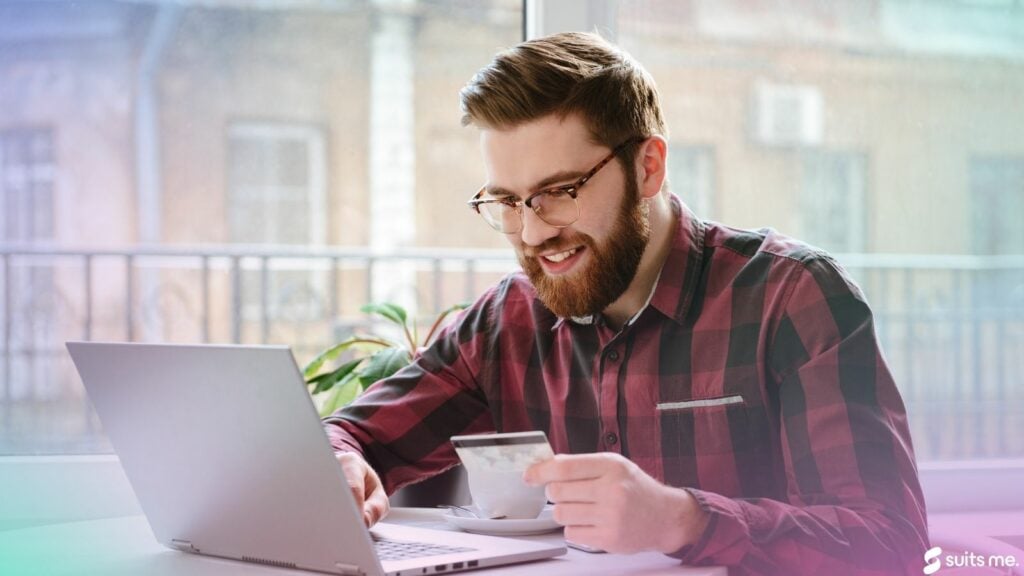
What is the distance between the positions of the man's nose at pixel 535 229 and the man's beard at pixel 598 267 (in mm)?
14

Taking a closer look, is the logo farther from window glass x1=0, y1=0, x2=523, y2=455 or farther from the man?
window glass x1=0, y1=0, x2=523, y2=455

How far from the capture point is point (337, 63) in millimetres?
3131

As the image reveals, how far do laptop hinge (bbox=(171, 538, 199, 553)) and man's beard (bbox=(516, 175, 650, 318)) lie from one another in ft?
1.96

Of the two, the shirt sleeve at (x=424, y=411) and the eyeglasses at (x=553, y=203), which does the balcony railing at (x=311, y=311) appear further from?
the eyeglasses at (x=553, y=203)

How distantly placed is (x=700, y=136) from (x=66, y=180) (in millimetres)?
1862

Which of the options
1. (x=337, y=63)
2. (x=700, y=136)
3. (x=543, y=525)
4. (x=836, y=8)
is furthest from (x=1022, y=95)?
(x=543, y=525)

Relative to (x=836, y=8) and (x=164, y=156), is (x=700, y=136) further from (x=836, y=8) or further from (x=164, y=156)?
(x=164, y=156)

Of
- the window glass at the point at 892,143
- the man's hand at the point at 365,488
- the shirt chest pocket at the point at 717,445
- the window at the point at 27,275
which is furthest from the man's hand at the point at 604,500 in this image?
the window at the point at 27,275

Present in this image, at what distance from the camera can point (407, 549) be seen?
105 centimetres

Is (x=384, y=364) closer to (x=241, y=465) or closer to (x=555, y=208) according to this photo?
(x=555, y=208)

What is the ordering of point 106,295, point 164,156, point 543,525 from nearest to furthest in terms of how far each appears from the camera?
point 543,525
point 164,156
point 106,295

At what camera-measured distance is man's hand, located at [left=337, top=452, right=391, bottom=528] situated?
1188 millimetres

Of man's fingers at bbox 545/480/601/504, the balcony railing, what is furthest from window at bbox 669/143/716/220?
man's fingers at bbox 545/480/601/504

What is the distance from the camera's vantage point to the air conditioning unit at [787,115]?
300cm
